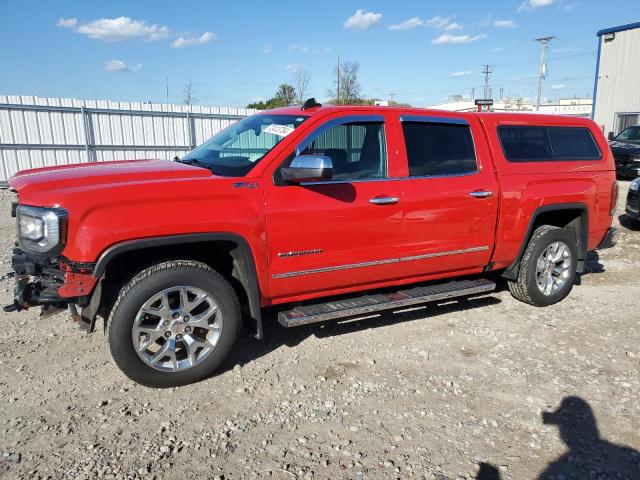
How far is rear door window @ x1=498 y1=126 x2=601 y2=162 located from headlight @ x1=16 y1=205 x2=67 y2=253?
3923mm

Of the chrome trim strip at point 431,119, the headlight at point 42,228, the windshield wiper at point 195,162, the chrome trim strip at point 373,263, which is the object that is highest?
the chrome trim strip at point 431,119

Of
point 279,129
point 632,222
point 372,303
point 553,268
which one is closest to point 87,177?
point 279,129

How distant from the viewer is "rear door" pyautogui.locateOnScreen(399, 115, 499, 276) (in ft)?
14.0

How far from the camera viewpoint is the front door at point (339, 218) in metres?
3.71

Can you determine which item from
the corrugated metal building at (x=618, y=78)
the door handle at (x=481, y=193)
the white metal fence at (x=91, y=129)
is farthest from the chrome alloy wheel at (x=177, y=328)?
the corrugated metal building at (x=618, y=78)

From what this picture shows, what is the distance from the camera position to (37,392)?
3502 mm

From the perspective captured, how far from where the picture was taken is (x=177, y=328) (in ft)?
11.5

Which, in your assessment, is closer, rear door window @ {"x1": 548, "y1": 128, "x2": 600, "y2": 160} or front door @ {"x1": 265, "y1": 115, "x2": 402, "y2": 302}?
front door @ {"x1": 265, "y1": 115, "x2": 402, "y2": 302}

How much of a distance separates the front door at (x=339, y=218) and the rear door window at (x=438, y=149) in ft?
0.90

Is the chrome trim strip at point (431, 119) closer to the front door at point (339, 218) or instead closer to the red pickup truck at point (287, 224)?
the red pickup truck at point (287, 224)

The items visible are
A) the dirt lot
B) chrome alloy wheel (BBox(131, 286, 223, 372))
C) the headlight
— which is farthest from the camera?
chrome alloy wheel (BBox(131, 286, 223, 372))

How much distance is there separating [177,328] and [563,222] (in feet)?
14.3

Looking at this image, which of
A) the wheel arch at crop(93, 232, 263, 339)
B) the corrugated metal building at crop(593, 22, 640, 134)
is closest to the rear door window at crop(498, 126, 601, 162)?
the wheel arch at crop(93, 232, 263, 339)

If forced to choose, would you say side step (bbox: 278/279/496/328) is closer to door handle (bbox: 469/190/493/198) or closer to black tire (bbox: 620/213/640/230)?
door handle (bbox: 469/190/493/198)
